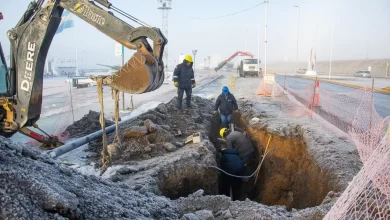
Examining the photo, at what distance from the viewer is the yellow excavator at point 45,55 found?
4.87 metres

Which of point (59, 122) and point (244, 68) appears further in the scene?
point (244, 68)

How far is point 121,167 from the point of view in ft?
20.5

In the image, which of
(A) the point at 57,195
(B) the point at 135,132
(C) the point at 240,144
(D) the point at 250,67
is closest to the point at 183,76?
(C) the point at 240,144

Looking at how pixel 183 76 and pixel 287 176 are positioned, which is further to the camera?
pixel 183 76

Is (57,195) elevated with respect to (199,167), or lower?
elevated

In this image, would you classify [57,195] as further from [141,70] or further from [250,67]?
[250,67]

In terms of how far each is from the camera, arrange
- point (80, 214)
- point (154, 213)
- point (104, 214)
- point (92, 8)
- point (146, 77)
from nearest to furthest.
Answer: point (80, 214), point (104, 214), point (154, 213), point (146, 77), point (92, 8)

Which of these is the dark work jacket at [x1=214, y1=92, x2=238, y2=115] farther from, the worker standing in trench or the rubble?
the rubble

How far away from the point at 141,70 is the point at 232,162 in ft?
16.1

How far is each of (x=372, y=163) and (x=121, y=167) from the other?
4190 mm

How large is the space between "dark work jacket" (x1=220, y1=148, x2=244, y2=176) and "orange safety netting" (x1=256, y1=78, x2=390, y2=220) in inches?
109

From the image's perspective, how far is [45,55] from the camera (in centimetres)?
561

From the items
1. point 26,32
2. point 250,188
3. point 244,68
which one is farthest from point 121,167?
point 244,68

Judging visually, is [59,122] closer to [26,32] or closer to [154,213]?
[26,32]
